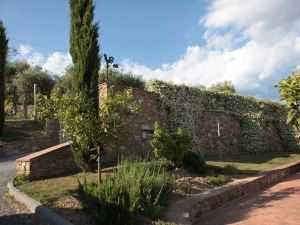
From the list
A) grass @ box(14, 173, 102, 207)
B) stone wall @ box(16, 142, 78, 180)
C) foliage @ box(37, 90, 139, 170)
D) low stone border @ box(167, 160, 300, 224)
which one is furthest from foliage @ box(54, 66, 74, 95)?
foliage @ box(37, 90, 139, 170)

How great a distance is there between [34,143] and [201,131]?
25.3 feet

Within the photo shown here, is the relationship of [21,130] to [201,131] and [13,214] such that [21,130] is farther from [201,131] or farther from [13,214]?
[13,214]

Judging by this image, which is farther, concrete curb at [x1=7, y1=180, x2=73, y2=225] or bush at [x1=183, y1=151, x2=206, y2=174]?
bush at [x1=183, y1=151, x2=206, y2=174]

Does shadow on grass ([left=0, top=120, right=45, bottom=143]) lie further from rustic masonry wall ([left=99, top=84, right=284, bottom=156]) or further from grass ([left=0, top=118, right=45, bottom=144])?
rustic masonry wall ([left=99, top=84, right=284, bottom=156])

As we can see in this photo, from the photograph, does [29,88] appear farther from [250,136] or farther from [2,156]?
[250,136]

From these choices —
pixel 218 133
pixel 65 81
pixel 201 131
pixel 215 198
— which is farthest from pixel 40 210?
pixel 65 81

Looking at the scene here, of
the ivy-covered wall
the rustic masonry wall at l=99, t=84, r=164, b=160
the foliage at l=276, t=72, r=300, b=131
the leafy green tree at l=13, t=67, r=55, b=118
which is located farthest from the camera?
the leafy green tree at l=13, t=67, r=55, b=118

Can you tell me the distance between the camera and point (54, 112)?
770 cm

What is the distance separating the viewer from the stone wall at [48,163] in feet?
28.8

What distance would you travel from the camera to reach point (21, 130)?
17.1 meters

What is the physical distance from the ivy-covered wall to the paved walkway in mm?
5404

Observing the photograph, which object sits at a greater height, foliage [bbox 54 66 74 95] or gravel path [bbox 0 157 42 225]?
foliage [bbox 54 66 74 95]

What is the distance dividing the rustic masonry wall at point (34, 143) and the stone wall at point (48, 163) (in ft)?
19.6

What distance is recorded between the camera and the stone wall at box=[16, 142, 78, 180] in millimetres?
8781
